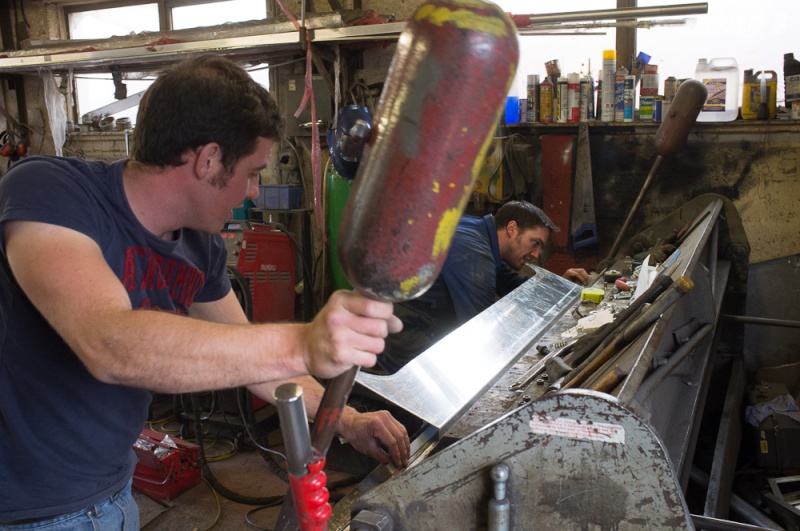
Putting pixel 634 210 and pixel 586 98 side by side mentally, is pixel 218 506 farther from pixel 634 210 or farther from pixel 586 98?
pixel 586 98

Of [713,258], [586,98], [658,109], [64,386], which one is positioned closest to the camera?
[64,386]

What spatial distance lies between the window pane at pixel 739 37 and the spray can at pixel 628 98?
0.24m

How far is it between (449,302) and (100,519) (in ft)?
6.47

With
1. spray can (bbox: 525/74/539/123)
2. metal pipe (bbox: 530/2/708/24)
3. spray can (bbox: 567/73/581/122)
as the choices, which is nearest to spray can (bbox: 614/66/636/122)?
spray can (bbox: 567/73/581/122)

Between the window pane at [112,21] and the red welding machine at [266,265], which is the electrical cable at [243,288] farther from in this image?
the window pane at [112,21]

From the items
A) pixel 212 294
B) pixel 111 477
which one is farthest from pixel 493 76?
pixel 111 477

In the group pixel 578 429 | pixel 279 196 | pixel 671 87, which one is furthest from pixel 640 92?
pixel 578 429

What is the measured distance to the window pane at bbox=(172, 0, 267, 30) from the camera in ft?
16.9

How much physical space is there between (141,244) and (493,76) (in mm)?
794

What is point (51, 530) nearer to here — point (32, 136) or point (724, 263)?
point (724, 263)

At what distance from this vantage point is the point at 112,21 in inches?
225

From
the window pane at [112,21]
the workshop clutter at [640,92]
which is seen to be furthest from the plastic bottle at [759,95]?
the window pane at [112,21]

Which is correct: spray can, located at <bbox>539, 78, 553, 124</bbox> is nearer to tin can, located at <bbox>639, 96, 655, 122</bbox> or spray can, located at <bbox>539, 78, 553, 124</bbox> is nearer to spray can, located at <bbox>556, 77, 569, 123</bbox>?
spray can, located at <bbox>556, 77, 569, 123</bbox>

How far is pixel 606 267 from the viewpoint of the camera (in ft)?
12.3
